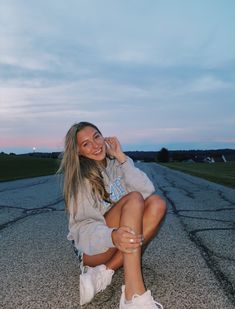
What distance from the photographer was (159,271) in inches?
163

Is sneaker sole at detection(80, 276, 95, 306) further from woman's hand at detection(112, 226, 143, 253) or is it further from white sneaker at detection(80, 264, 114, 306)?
woman's hand at detection(112, 226, 143, 253)

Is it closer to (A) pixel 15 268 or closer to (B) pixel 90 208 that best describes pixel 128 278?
(B) pixel 90 208

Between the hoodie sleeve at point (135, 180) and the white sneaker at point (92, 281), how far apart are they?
0.75 metres

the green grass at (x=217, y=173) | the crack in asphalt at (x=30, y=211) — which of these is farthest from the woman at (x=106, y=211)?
the green grass at (x=217, y=173)

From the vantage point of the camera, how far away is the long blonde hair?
3604 mm

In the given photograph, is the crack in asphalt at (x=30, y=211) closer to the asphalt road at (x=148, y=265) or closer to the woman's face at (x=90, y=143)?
the asphalt road at (x=148, y=265)

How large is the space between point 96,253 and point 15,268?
118cm

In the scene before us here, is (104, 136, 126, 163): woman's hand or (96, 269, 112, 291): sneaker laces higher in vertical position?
(104, 136, 126, 163): woman's hand

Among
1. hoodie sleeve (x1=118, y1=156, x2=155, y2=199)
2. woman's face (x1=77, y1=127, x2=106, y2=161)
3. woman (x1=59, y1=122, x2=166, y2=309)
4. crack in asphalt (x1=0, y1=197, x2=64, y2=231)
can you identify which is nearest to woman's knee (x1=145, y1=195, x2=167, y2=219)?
woman (x1=59, y1=122, x2=166, y2=309)

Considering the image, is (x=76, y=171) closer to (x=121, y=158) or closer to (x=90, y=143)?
(x=90, y=143)

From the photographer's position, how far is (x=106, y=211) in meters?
3.83

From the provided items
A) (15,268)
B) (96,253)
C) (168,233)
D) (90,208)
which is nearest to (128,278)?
(96,253)

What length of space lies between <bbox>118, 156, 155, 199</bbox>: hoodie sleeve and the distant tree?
13007cm

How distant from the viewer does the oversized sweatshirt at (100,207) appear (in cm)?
335
